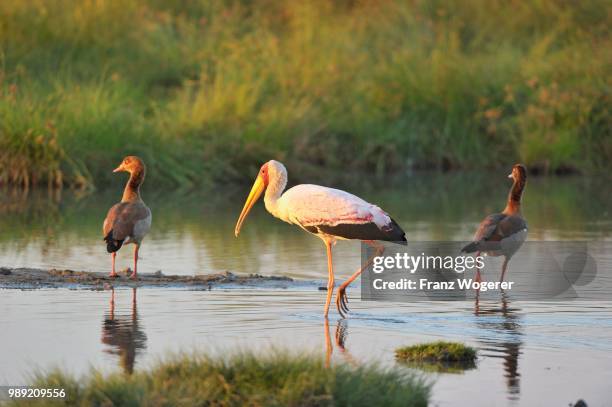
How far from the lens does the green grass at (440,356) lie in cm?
835

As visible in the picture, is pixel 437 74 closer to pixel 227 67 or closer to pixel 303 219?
pixel 227 67

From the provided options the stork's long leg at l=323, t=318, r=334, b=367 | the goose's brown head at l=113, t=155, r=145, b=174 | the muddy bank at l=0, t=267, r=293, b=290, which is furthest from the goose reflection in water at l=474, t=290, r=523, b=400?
the goose's brown head at l=113, t=155, r=145, b=174

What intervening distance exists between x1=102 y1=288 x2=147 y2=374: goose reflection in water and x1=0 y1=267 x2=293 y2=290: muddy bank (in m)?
1.20

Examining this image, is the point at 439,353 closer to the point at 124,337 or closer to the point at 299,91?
the point at 124,337

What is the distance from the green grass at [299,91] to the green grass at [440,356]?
13394mm

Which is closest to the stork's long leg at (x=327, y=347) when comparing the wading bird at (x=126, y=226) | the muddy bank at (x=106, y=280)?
the muddy bank at (x=106, y=280)

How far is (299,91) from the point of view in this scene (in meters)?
25.4

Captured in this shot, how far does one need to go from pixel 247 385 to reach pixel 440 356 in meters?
1.91

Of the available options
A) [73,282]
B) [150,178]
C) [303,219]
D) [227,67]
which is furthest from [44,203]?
[303,219]

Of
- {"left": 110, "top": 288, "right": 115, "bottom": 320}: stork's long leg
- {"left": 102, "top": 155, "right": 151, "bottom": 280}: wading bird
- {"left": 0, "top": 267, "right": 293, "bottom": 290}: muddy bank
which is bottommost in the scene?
{"left": 110, "top": 288, "right": 115, "bottom": 320}: stork's long leg

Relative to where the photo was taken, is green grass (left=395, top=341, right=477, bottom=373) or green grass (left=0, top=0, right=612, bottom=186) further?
green grass (left=0, top=0, right=612, bottom=186)

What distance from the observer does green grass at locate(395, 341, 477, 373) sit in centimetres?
835

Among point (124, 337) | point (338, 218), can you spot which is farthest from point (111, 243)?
point (124, 337)

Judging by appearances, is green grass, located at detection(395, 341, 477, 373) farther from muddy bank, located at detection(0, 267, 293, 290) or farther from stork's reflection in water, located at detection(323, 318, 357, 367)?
muddy bank, located at detection(0, 267, 293, 290)
